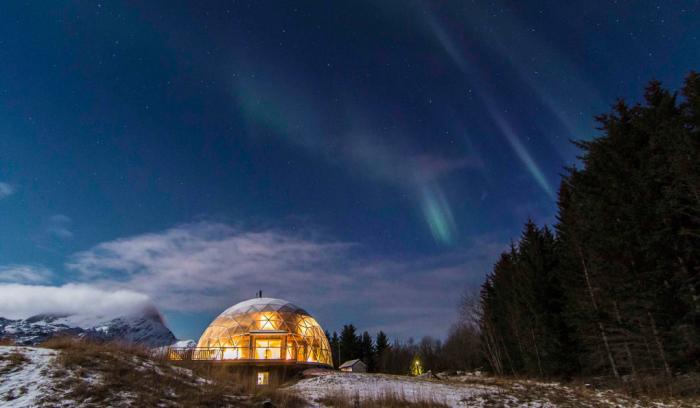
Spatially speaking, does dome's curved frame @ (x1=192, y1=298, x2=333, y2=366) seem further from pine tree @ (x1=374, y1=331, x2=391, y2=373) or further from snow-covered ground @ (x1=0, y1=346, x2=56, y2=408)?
pine tree @ (x1=374, y1=331, x2=391, y2=373)

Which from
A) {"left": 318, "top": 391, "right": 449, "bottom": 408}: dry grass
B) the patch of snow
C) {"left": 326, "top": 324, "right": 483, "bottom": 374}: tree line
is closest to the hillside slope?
{"left": 318, "top": 391, "right": 449, "bottom": 408}: dry grass

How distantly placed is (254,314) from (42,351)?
947 inches

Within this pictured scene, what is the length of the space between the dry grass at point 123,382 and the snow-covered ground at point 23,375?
0.90 feet

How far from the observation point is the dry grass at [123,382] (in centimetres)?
941

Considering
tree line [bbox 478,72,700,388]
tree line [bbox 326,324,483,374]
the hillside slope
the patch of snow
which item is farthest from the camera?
tree line [bbox 326,324,483,374]

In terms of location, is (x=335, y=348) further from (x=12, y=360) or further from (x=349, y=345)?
(x=12, y=360)

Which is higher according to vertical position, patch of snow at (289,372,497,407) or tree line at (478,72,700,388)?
tree line at (478,72,700,388)

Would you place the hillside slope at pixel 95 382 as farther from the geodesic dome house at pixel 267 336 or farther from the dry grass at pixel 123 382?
the geodesic dome house at pixel 267 336

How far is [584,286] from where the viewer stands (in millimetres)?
24578

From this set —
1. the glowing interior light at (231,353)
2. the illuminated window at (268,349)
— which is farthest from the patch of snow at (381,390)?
the glowing interior light at (231,353)

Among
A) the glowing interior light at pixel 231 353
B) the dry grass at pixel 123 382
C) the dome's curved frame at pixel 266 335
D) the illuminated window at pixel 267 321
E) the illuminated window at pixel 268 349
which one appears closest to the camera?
the dry grass at pixel 123 382

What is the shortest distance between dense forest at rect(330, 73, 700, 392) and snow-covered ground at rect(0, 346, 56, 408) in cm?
2043

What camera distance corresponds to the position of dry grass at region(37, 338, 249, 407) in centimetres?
941

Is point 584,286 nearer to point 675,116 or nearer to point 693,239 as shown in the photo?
point 693,239
